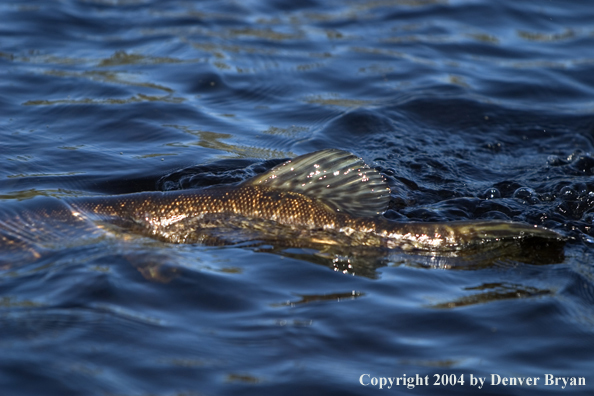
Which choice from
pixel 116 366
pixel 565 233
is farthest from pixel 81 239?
pixel 565 233

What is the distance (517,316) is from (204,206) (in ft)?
6.09

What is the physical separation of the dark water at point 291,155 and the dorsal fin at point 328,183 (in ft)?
1.12

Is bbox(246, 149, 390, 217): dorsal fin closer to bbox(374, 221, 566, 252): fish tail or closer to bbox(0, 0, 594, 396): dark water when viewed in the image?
bbox(374, 221, 566, 252): fish tail

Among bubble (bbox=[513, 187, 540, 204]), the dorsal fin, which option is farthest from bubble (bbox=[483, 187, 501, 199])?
the dorsal fin

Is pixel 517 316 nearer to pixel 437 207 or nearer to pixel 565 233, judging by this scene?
pixel 565 233

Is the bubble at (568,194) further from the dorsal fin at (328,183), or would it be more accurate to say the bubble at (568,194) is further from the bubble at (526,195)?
the dorsal fin at (328,183)

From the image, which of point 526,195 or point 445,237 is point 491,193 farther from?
point 445,237

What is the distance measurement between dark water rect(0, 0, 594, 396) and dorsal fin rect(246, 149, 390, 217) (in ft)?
1.12

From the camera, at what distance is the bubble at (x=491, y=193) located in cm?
540

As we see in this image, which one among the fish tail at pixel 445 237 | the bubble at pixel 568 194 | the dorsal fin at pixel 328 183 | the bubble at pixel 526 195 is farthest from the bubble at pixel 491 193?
the dorsal fin at pixel 328 183

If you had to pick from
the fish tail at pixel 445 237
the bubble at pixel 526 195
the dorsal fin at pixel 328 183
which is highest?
the bubble at pixel 526 195

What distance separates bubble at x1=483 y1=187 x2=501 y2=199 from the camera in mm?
5398

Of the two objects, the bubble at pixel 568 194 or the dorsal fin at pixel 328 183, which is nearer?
the dorsal fin at pixel 328 183

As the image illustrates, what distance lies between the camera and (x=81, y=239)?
13.7ft
